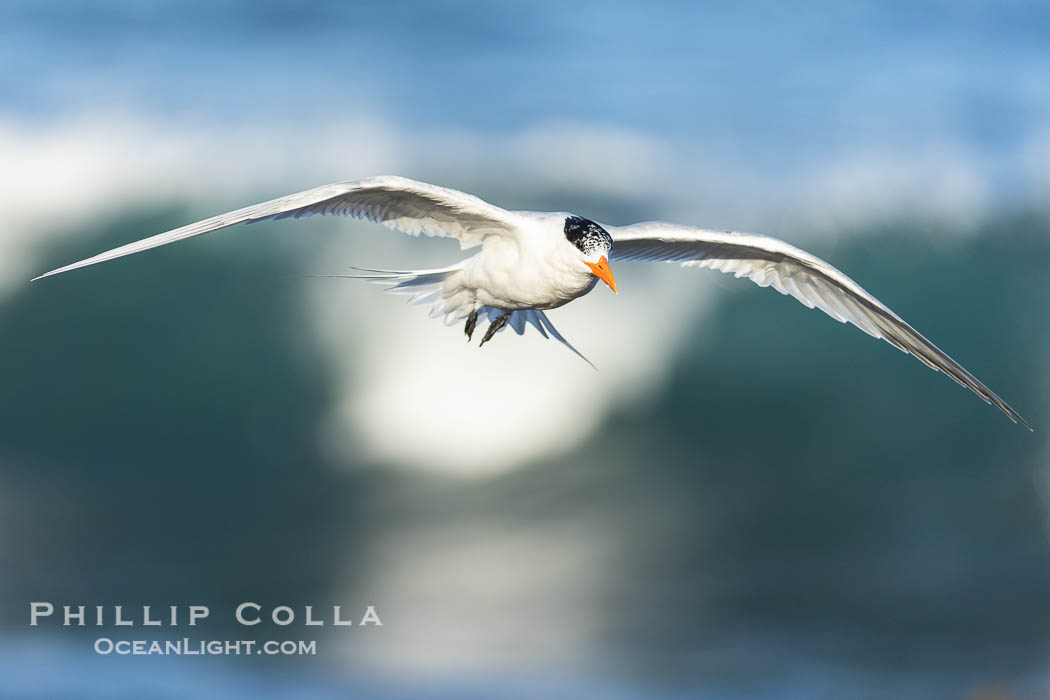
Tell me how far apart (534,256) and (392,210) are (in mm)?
1072

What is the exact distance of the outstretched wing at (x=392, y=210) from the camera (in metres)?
5.79

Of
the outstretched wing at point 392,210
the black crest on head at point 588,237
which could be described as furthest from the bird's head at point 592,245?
the outstretched wing at point 392,210

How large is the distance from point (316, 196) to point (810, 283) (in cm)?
357

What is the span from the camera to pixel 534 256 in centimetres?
659

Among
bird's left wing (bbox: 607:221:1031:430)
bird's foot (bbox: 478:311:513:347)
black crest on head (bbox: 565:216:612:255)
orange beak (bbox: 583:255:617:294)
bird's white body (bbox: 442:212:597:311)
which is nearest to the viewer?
orange beak (bbox: 583:255:617:294)

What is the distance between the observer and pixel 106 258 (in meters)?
5.29

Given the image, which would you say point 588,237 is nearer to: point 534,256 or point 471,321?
point 534,256

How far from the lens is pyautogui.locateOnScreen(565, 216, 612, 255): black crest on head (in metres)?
6.25

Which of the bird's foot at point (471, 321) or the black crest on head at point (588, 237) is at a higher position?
the bird's foot at point (471, 321)

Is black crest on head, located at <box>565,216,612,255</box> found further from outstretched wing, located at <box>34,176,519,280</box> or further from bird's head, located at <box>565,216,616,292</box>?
outstretched wing, located at <box>34,176,519,280</box>

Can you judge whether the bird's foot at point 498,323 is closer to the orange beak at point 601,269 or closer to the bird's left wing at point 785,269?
the bird's left wing at point 785,269

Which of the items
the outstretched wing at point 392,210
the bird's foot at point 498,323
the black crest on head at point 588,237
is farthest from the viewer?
the bird's foot at point 498,323

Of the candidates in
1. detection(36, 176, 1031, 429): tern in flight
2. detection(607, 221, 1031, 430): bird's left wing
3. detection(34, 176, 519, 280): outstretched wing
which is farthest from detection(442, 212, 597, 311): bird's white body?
detection(607, 221, 1031, 430): bird's left wing

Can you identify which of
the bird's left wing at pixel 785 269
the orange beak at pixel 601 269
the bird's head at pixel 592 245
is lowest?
the orange beak at pixel 601 269
